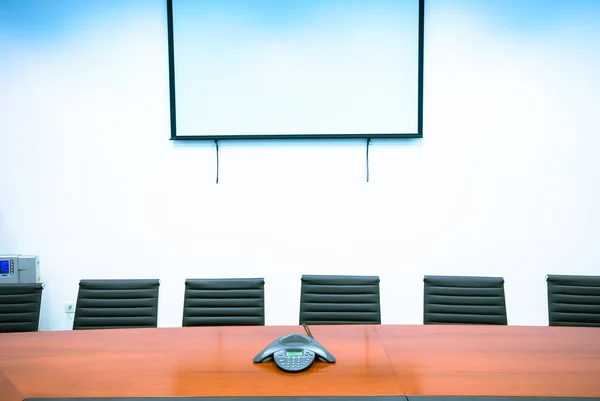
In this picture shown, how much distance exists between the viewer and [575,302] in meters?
2.63

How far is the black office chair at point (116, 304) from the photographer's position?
2.64m

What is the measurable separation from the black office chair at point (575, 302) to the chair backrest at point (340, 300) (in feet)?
3.52

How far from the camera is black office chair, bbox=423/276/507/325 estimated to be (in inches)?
104

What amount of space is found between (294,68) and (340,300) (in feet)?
6.15

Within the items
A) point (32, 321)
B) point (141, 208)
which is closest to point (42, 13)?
point (141, 208)

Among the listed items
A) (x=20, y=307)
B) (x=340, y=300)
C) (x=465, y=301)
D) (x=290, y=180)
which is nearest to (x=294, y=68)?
(x=290, y=180)

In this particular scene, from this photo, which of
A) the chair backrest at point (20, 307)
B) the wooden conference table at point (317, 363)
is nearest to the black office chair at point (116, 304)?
the chair backrest at point (20, 307)

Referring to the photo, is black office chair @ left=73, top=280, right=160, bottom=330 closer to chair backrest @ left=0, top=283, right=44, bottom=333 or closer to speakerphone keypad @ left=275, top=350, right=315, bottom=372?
chair backrest @ left=0, top=283, right=44, bottom=333

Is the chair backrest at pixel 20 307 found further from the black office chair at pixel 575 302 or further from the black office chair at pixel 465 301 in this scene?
the black office chair at pixel 575 302

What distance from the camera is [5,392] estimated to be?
1.61 m

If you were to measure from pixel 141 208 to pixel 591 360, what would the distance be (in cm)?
318

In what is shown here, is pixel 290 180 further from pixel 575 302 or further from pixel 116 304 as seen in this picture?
pixel 575 302

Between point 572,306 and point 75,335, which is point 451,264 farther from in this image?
point 75,335

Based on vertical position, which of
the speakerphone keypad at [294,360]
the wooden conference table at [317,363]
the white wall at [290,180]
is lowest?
the wooden conference table at [317,363]
